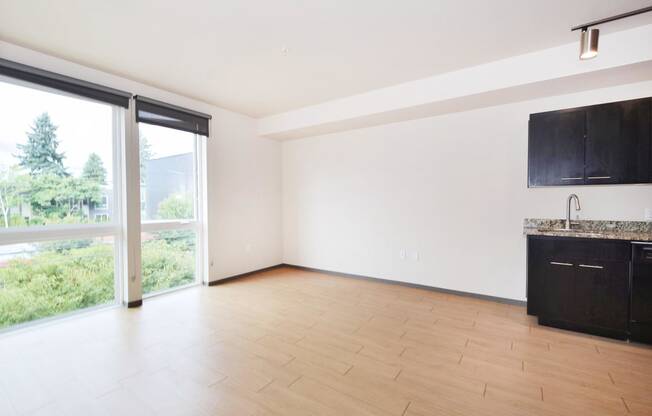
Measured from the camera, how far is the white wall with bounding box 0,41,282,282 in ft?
14.4

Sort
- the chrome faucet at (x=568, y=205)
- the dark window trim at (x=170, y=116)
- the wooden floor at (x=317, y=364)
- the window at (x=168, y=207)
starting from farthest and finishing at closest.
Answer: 1. the window at (x=168, y=207)
2. the dark window trim at (x=170, y=116)
3. the chrome faucet at (x=568, y=205)
4. the wooden floor at (x=317, y=364)

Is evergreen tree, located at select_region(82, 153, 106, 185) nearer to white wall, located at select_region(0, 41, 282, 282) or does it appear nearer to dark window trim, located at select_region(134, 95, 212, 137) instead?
dark window trim, located at select_region(134, 95, 212, 137)

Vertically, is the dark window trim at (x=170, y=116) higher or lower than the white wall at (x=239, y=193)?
higher

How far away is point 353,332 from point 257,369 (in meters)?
0.99

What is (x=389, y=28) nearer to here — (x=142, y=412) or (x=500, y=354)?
(x=500, y=354)

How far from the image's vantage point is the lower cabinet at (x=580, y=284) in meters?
2.62

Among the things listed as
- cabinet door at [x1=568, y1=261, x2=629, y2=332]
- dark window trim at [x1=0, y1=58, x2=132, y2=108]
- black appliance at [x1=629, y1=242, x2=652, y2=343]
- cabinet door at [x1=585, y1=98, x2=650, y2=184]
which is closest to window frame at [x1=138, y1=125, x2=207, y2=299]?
dark window trim at [x1=0, y1=58, x2=132, y2=108]

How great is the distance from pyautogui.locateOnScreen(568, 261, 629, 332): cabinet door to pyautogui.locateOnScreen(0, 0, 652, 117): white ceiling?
2.03m

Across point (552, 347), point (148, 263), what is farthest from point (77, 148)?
point (552, 347)

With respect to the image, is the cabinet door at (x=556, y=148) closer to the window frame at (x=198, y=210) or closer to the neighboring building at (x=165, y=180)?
the window frame at (x=198, y=210)

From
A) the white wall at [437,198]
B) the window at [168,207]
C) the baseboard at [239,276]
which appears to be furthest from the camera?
the baseboard at [239,276]

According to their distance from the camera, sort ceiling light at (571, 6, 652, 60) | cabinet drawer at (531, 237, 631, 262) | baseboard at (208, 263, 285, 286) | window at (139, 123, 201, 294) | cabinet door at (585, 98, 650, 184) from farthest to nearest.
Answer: baseboard at (208, 263, 285, 286), window at (139, 123, 201, 294), cabinet door at (585, 98, 650, 184), cabinet drawer at (531, 237, 631, 262), ceiling light at (571, 6, 652, 60)

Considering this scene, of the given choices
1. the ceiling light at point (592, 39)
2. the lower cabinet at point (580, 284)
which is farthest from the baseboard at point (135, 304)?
the ceiling light at point (592, 39)

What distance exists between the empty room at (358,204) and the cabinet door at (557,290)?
0.06 feet
